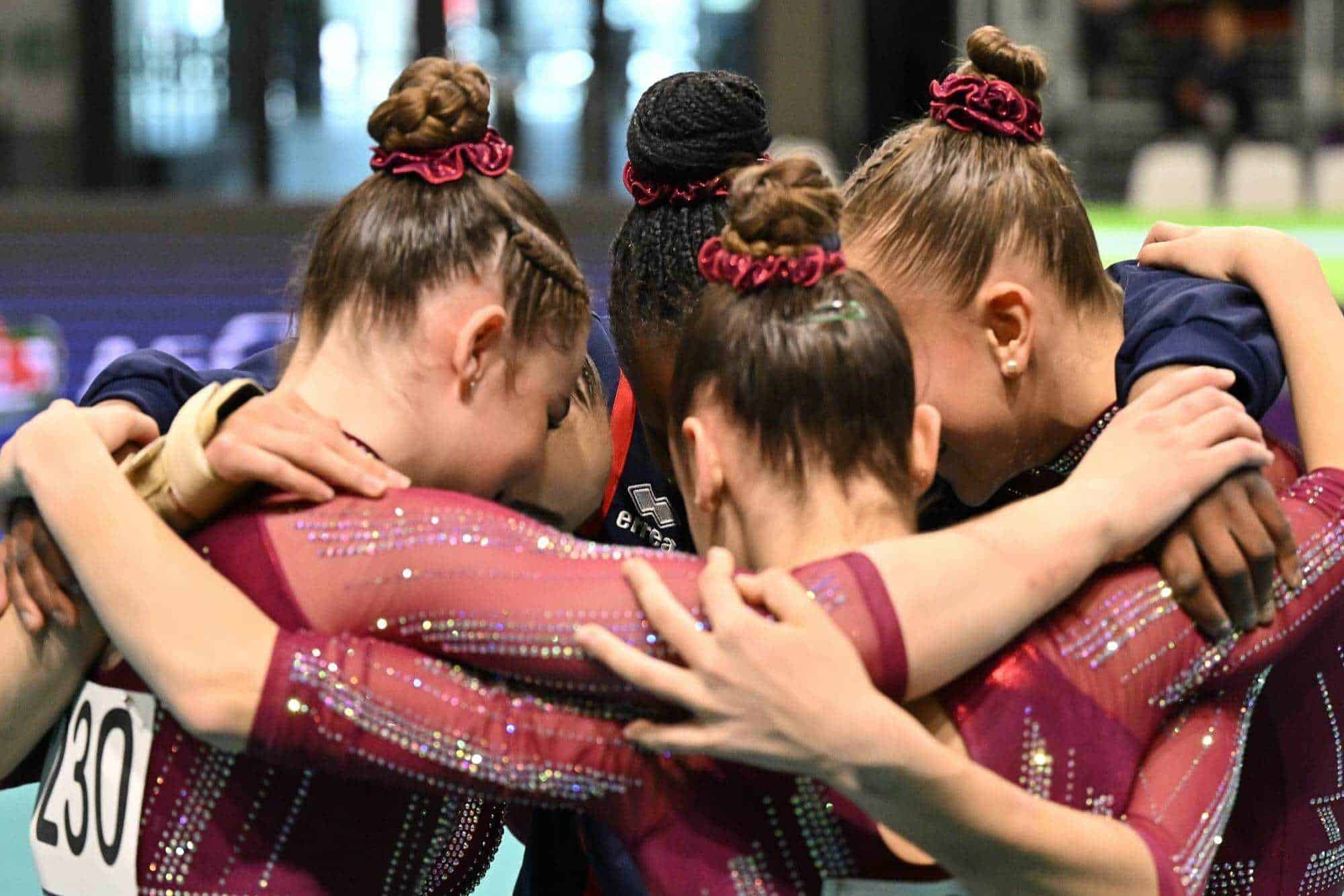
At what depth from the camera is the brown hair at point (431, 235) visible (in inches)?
53.1

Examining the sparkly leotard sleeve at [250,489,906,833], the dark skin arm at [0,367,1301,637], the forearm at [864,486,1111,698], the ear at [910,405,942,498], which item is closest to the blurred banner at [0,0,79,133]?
the dark skin arm at [0,367,1301,637]

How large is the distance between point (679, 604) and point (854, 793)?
18 centimetres

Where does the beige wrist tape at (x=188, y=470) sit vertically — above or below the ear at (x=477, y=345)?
below

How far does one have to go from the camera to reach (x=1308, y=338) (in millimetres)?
1455

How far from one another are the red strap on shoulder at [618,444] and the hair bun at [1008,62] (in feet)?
1.56

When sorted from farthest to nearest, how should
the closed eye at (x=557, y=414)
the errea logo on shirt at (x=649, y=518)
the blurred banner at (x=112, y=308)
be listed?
1. the blurred banner at (x=112, y=308)
2. the errea logo on shirt at (x=649, y=518)
3. the closed eye at (x=557, y=414)

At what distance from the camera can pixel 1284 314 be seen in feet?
4.83

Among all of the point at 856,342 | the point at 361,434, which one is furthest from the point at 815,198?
the point at 361,434

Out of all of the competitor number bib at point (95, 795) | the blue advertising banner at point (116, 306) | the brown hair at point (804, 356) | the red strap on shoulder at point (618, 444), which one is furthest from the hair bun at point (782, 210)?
the blue advertising banner at point (116, 306)

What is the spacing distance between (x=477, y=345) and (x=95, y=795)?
474 mm

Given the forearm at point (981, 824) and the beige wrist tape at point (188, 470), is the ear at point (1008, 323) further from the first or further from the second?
the beige wrist tape at point (188, 470)

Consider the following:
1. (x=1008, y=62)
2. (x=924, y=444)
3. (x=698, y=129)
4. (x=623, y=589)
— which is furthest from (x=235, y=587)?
(x=1008, y=62)

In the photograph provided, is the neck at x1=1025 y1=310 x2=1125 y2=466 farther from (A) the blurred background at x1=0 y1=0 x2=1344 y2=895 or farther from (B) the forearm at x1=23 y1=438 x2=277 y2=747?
(A) the blurred background at x1=0 y1=0 x2=1344 y2=895

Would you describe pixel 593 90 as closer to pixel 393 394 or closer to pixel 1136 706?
pixel 393 394
